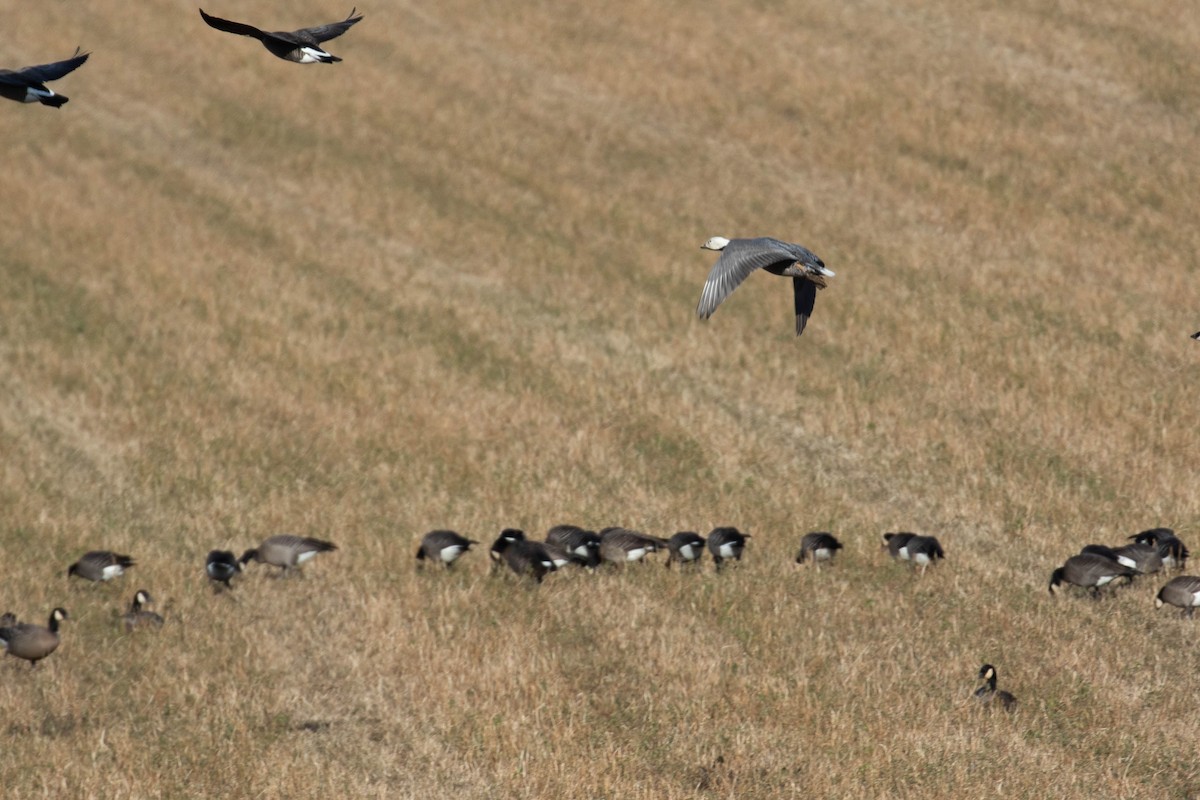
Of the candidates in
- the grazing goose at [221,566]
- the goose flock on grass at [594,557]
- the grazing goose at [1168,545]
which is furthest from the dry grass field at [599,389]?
the grazing goose at [1168,545]

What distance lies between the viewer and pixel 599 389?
75.0ft

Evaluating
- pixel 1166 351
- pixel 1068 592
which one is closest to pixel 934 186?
pixel 1166 351

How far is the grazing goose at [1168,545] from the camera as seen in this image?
15641 mm

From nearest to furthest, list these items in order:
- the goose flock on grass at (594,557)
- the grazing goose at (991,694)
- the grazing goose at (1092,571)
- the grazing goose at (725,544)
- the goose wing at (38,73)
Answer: the goose wing at (38,73) → the grazing goose at (991,694) → the goose flock on grass at (594,557) → the grazing goose at (1092,571) → the grazing goose at (725,544)

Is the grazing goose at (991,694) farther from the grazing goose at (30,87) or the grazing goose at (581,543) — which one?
the grazing goose at (30,87)

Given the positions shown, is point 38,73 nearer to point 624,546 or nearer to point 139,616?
point 139,616

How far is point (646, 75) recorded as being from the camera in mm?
38312

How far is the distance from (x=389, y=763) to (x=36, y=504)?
973 centimetres

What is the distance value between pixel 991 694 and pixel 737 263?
5.32 meters

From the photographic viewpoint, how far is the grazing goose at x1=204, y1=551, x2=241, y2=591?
630 inches

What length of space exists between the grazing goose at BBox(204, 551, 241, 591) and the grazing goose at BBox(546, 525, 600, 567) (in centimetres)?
386

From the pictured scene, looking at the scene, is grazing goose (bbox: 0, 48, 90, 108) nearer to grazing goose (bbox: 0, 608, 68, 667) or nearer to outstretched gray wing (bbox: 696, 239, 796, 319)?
outstretched gray wing (bbox: 696, 239, 796, 319)

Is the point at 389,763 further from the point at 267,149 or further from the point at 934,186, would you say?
the point at 267,149

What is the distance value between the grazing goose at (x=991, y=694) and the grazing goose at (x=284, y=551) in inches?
324
